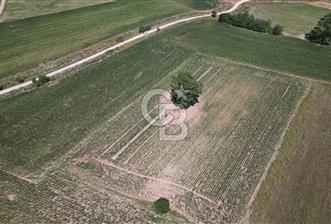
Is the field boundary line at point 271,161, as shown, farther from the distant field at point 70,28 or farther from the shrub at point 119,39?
the distant field at point 70,28

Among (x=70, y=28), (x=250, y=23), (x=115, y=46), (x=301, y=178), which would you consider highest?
(x=250, y=23)

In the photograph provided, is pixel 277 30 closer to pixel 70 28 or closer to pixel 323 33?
pixel 323 33

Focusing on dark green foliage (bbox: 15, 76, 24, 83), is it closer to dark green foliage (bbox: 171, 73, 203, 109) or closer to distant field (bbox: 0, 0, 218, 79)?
distant field (bbox: 0, 0, 218, 79)

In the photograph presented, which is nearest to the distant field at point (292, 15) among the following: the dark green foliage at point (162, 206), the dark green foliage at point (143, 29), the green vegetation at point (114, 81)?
the green vegetation at point (114, 81)

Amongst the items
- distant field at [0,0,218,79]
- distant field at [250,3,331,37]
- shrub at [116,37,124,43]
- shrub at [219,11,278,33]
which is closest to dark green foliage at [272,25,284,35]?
shrub at [219,11,278,33]

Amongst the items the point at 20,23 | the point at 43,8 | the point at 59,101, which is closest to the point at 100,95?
the point at 59,101

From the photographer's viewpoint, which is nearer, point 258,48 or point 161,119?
point 161,119

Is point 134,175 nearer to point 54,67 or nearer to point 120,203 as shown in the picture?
point 120,203

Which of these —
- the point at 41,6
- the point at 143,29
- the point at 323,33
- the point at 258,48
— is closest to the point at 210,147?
the point at 258,48
